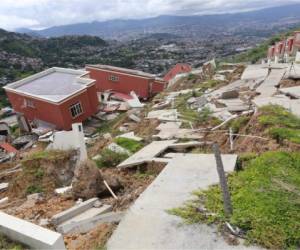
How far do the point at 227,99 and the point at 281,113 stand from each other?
4.24 metres

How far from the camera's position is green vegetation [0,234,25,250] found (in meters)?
4.01

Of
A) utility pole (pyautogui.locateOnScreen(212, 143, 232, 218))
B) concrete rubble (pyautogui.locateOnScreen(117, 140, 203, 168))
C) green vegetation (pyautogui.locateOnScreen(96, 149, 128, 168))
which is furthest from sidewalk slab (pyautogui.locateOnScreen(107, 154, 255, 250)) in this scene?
green vegetation (pyautogui.locateOnScreen(96, 149, 128, 168))

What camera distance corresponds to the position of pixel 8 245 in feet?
13.4

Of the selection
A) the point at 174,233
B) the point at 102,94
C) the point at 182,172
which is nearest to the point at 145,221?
the point at 174,233

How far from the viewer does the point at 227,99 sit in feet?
42.8

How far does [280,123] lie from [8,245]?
650 cm

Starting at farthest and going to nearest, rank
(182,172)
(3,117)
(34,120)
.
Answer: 1. (3,117)
2. (34,120)
3. (182,172)

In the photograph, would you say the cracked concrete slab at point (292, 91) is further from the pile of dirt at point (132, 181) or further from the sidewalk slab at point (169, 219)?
the pile of dirt at point (132, 181)

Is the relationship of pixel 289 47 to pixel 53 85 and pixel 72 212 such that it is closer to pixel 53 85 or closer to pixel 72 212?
pixel 72 212

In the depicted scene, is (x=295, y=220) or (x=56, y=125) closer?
(x=295, y=220)

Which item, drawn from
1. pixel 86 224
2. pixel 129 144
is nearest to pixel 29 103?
pixel 129 144

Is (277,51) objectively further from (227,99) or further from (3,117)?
(3,117)

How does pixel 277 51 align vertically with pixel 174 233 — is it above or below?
below

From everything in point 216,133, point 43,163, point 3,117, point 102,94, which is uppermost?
point 216,133
